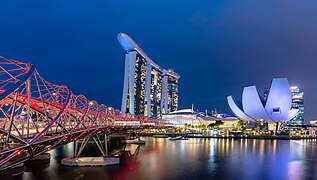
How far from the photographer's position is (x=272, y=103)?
6850cm

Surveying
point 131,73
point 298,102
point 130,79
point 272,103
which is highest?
point 131,73

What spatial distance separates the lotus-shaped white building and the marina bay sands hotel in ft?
77.1

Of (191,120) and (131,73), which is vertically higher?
(131,73)

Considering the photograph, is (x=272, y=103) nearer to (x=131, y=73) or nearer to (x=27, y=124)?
(x=131, y=73)

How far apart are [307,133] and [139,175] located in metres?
68.2

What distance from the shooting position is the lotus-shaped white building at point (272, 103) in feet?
217

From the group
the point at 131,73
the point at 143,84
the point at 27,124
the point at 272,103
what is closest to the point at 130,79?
the point at 131,73

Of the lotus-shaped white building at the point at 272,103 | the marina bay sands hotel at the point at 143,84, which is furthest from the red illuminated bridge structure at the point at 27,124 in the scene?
the marina bay sands hotel at the point at 143,84

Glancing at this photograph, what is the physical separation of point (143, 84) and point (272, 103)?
40982 millimetres

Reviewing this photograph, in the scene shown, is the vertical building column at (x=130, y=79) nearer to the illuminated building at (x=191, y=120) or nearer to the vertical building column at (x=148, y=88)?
the vertical building column at (x=148, y=88)

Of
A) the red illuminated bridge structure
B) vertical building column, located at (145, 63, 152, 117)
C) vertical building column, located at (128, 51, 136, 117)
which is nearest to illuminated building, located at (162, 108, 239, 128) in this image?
vertical building column, located at (145, 63, 152, 117)

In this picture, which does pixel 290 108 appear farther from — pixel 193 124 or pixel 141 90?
pixel 141 90

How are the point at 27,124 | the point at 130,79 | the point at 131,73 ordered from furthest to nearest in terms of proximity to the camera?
1. the point at 131,73
2. the point at 130,79
3. the point at 27,124

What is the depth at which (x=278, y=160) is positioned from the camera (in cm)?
2664
